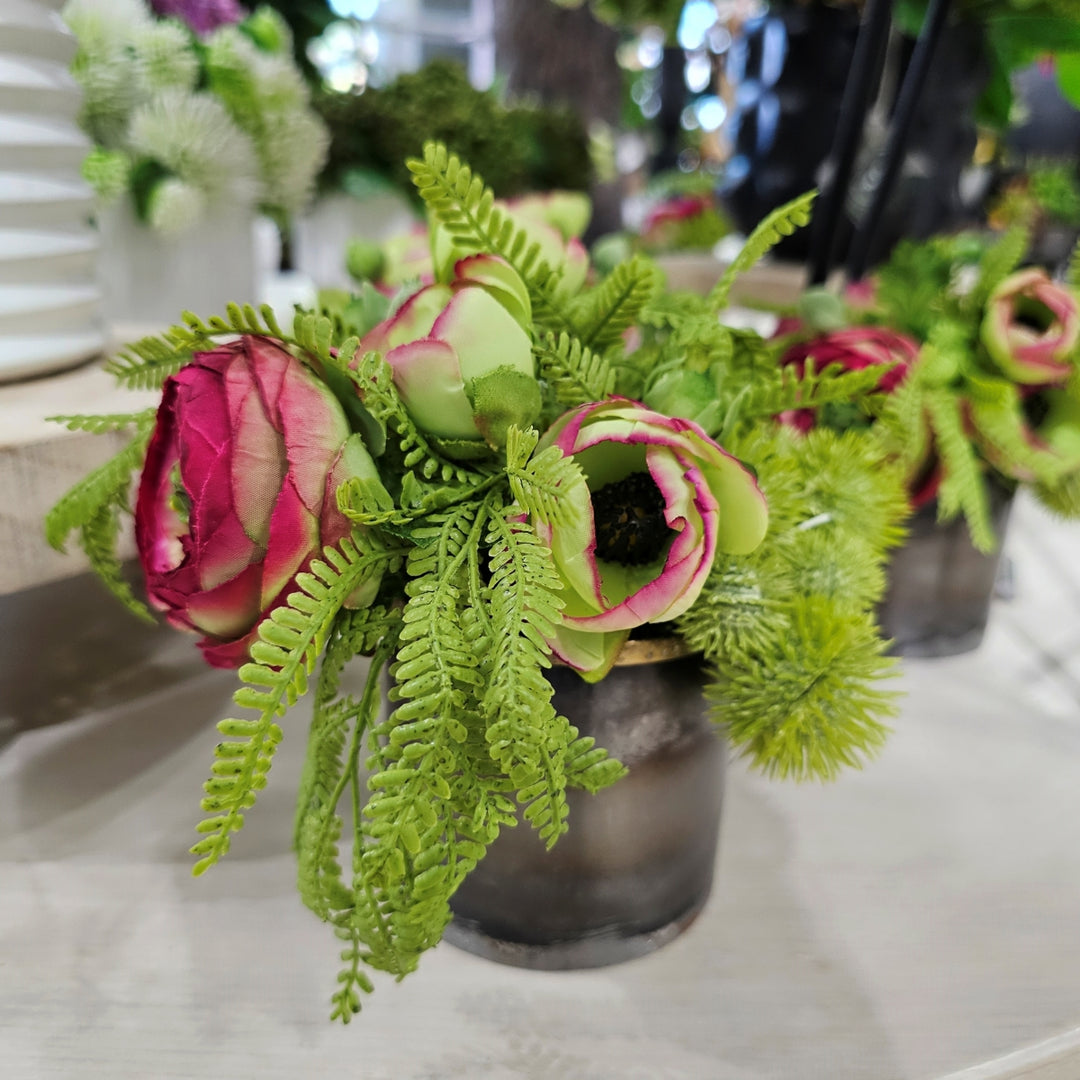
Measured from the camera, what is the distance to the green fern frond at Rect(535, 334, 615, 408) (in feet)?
0.79

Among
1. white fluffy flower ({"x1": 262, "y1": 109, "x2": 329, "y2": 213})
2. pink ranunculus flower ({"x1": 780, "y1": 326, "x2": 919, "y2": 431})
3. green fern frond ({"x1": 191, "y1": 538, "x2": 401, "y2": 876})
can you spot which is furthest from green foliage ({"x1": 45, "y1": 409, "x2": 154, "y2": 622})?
white fluffy flower ({"x1": 262, "y1": 109, "x2": 329, "y2": 213})

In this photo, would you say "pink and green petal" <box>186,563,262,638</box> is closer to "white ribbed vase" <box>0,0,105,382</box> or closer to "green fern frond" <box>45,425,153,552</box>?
"green fern frond" <box>45,425,153,552</box>

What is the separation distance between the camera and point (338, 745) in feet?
0.82

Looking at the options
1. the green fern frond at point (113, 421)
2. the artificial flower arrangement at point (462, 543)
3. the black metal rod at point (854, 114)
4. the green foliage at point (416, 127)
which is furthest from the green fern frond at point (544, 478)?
the green foliage at point (416, 127)

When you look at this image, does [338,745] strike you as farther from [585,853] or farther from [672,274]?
[672,274]

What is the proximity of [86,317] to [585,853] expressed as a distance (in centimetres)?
37

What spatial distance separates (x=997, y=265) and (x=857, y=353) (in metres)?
0.12

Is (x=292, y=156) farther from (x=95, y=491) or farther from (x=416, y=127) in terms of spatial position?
(x=95, y=491)

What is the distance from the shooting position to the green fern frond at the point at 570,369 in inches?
9.4

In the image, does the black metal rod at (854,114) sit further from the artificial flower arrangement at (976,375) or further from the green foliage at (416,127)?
the green foliage at (416,127)

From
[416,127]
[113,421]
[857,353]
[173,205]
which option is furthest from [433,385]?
[416,127]

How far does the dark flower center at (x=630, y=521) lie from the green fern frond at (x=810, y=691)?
0.05 m

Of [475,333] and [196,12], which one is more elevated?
[196,12]

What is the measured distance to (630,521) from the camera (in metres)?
0.24
